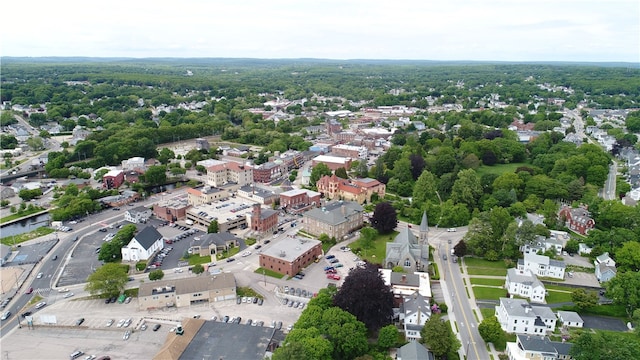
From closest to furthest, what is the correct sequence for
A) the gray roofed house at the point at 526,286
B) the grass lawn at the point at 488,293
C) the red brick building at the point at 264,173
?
1. the gray roofed house at the point at 526,286
2. the grass lawn at the point at 488,293
3. the red brick building at the point at 264,173

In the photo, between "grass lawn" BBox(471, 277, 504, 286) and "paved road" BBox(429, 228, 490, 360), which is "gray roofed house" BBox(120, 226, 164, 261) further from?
"grass lawn" BBox(471, 277, 504, 286)

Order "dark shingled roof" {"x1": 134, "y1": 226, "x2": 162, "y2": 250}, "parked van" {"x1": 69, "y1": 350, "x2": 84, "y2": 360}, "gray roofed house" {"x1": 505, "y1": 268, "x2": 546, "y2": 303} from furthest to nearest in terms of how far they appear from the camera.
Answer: "dark shingled roof" {"x1": 134, "y1": 226, "x2": 162, "y2": 250} < "gray roofed house" {"x1": 505, "y1": 268, "x2": 546, "y2": 303} < "parked van" {"x1": 69, "y1": 350, "x2": 84, "y2": 360}

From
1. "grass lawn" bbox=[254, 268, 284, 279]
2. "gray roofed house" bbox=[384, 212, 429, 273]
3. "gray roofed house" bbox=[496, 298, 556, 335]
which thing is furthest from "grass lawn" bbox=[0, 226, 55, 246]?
"gray roofed house" bbox=[496, 298, 556, 335]

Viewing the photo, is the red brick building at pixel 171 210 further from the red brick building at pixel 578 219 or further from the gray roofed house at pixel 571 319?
the red brick building at pixel 578 219

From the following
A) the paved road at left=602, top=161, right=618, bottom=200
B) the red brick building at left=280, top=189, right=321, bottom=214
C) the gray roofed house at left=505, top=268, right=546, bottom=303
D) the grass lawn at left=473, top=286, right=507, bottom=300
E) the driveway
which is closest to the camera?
the driveway

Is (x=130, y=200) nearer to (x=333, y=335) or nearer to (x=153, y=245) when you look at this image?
(x=153, y=245)

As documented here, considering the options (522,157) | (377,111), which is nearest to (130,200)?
(522,157)

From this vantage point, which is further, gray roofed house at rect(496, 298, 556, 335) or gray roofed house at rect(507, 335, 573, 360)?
gray roofed house at rect(496, 298, 556, 335)

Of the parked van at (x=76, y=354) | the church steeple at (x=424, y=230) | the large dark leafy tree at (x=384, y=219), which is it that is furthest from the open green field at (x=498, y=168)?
the parked van at (x=76, y=354)
